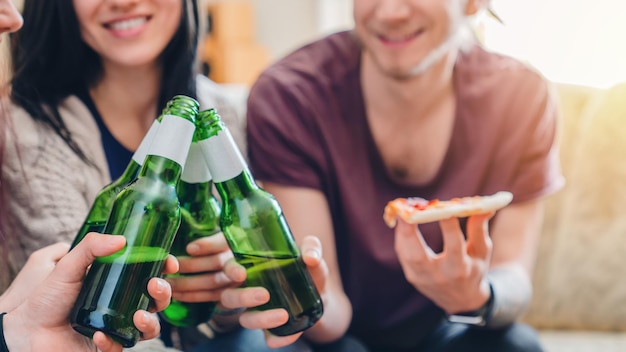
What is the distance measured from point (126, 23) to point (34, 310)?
537mm

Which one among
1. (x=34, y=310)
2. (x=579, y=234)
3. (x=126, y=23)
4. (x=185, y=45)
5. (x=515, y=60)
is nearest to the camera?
(x=34, y=310)

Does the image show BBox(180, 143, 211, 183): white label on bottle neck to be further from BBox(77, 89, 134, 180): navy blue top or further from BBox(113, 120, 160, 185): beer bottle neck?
BBox(77, 89, 134, 180): navy blue top

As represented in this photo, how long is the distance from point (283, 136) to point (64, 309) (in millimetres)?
569

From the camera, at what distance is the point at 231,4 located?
310 centimetres

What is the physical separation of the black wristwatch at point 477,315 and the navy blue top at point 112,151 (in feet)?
1.97

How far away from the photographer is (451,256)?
36.9 inches

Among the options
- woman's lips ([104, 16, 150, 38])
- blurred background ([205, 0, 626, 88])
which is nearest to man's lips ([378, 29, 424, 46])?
blurred background ([205, 0, 626, 88])

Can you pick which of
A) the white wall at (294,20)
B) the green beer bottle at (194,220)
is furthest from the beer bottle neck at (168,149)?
the white wall at (294,20)

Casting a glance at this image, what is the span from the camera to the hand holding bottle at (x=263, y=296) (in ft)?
2.54

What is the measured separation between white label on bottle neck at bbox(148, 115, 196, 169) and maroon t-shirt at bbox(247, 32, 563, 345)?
1.53ft

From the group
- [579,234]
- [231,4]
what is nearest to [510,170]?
[579,234]

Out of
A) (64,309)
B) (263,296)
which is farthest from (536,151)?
(64,309)

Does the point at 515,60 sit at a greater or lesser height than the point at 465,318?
greater

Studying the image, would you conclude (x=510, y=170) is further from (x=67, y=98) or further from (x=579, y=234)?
(x=67, y=98)
